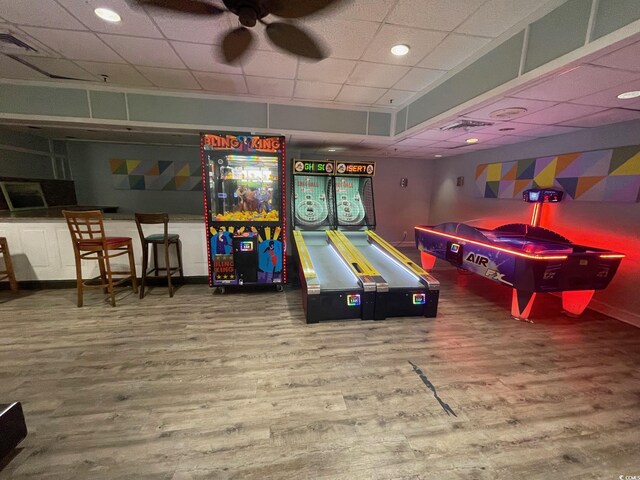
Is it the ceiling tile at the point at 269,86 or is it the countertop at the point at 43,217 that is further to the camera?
the countertop at the point at 43,217

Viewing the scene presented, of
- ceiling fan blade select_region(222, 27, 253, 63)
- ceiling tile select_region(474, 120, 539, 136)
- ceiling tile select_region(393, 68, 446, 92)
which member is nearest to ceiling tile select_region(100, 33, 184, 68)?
ceiling fan blade select_region(222, 27, 253, 63)

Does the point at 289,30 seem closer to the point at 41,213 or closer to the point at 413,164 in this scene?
the point at 41,213

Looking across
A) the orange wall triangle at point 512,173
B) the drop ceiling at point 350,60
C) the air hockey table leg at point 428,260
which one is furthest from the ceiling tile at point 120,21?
the orange wall triangle at point 512,173

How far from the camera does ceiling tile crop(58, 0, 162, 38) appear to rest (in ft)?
6.40

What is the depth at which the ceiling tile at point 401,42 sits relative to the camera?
7.22 feet

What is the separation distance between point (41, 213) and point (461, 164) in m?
7.88

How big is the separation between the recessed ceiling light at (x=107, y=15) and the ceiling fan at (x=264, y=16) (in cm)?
30

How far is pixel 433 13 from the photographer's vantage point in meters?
1.97

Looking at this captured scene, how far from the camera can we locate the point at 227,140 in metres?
3.47

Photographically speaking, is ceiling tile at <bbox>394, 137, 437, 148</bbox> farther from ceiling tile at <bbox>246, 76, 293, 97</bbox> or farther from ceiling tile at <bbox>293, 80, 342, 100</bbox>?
ceiling tile at <bbox>246, 76, 293, 97</bbox>

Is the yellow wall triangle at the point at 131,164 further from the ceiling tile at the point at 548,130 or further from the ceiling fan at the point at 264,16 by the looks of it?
the ceiling tile at the point at 548,130

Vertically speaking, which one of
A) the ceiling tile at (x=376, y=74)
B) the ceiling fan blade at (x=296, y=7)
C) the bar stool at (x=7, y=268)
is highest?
the ceiling tile at (x=376, y=74)

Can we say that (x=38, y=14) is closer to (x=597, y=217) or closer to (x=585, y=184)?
(x=585, y=184)

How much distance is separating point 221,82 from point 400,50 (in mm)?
2204
